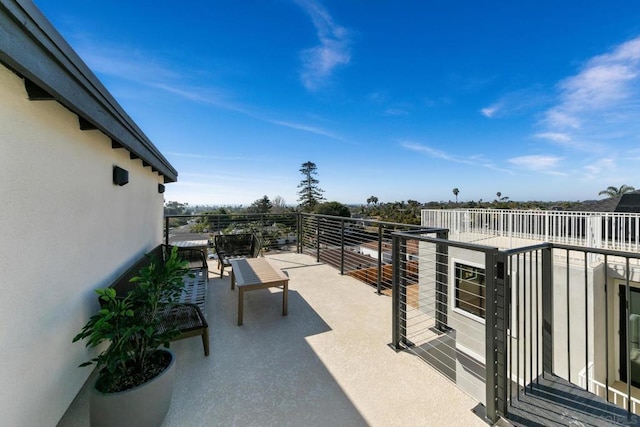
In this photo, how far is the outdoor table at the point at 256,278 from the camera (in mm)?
3071

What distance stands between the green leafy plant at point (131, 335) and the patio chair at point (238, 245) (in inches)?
138

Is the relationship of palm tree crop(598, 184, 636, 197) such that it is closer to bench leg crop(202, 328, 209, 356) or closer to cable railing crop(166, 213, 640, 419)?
cable railing crop(166, 213, 640, 419)

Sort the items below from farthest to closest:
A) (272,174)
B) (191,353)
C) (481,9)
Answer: (272,174) → (481,9) → (191,353)

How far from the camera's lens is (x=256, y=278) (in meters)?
3.36

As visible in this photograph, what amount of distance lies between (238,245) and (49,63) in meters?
4.76

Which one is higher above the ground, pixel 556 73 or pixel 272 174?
pixel 556 73

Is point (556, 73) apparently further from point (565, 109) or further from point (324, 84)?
point (324, 84)

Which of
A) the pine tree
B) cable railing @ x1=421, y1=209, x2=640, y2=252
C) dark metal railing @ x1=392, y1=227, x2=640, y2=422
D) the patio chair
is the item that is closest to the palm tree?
cable railing @ x1=421, y1=209, x2=640, y2=252

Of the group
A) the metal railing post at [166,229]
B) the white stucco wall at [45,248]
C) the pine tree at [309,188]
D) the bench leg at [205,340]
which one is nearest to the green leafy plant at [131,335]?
the white stucco wall at [45,248]

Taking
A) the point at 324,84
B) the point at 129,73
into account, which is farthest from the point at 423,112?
the point at 129,73

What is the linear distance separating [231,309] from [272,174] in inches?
737

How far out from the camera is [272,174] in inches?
843

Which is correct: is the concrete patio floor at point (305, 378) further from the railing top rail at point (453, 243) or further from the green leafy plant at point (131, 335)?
the railing top rail at point (453, 243)

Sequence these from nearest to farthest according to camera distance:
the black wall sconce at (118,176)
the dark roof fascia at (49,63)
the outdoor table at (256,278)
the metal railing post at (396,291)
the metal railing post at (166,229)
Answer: the dark roof fascia at (49,63), the metal railing post at (396,291), the black wall sconce at (118,176), the outdoor table at (256,278), the metal railing post at (166,229)
